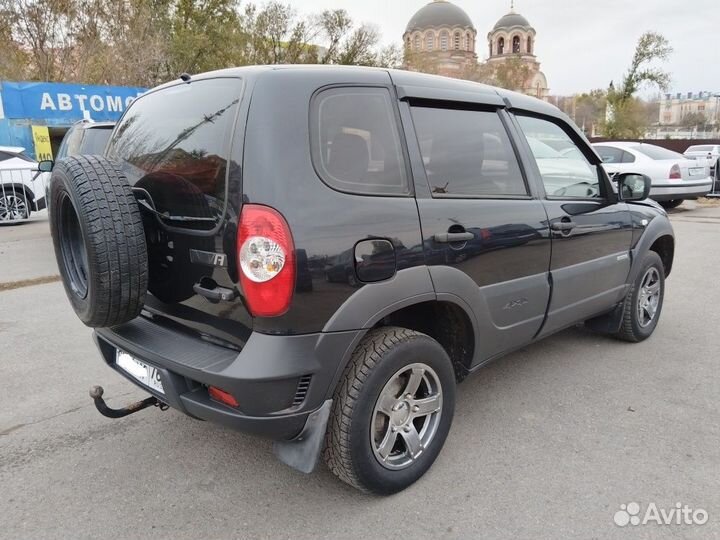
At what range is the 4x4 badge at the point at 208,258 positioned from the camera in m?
2.17

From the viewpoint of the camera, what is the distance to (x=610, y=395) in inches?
139

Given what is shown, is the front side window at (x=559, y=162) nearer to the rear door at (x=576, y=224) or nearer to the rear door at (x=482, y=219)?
the rear door at (x=576, y=224)

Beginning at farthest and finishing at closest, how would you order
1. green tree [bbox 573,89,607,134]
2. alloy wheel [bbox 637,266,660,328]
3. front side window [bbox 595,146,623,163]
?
green tree [bbox 573,89,607,134] < front side window [bbox 595,146,623,163] < alloy wheel [bbox 637,266,660,328]

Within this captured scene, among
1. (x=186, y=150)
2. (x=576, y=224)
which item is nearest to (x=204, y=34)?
(x=576, y=224)

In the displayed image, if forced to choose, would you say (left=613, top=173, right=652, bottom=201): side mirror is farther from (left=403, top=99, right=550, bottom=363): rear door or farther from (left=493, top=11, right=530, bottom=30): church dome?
(left=493, top=11, right=530, bottom=30): church dome

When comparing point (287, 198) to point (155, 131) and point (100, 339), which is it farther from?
point (100, 339)

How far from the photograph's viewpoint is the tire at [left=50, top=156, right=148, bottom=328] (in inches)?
87.8

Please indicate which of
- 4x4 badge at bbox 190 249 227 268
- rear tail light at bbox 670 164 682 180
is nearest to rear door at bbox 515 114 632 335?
4x4 badge at bbox 190 249 227 268

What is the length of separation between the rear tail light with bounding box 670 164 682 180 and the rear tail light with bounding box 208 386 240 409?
40.3 ft

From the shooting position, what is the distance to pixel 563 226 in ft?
10.7

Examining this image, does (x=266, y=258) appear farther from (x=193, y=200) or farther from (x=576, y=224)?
(x=576, y=224)

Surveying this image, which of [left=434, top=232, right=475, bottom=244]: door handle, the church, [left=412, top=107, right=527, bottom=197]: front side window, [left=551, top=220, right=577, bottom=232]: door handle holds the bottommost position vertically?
[left=551, top=220, right=577, bottom=232]: door handle

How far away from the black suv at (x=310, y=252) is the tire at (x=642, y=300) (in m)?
1.59

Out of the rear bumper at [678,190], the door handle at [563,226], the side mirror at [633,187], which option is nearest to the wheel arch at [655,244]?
the side mirror at [633,187]
